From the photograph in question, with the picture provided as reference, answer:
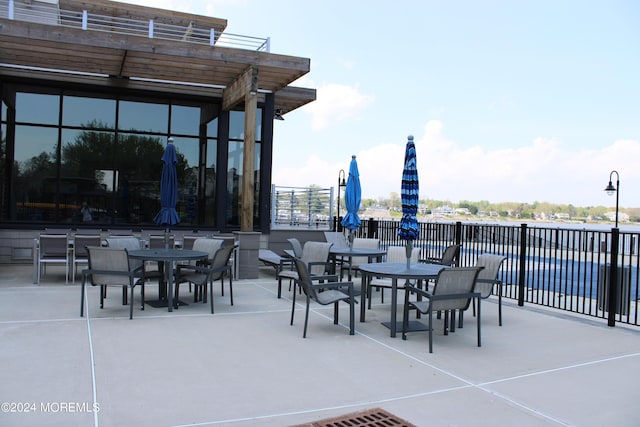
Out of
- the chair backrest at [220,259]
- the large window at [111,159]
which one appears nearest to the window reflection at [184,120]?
the large window at [111,159]

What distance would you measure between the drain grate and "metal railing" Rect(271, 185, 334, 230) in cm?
1037

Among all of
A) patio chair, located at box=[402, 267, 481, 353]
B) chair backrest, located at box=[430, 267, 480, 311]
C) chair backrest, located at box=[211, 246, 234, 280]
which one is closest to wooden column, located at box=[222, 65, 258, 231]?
chair backrest, located at box=[211, 246, 234, 280]

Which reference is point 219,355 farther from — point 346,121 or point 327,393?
point 346,121

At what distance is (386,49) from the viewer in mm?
38125

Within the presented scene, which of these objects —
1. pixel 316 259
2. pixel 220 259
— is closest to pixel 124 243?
pixel 220 259

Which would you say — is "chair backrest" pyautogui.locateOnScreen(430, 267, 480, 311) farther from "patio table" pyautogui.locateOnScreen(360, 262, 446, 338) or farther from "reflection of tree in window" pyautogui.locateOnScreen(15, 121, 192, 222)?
"reflection of tree in window" pyautogui.locateOnScreen(15, 121, 192, 222)

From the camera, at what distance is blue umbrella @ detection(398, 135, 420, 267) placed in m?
6.41

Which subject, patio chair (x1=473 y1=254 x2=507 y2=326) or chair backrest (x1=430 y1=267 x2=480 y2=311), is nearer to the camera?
chair backrest (x1=430 y1=267 x2=480 y2=311)

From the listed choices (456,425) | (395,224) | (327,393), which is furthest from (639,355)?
(395,224)

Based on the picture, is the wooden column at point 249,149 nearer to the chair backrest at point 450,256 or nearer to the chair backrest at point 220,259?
the chair backrest at point 220,259

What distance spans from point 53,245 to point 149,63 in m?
4.43

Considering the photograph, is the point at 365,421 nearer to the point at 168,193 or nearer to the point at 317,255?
the point at 317,255

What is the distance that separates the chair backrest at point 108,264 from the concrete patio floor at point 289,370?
1.50ft

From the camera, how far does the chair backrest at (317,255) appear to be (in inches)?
314
